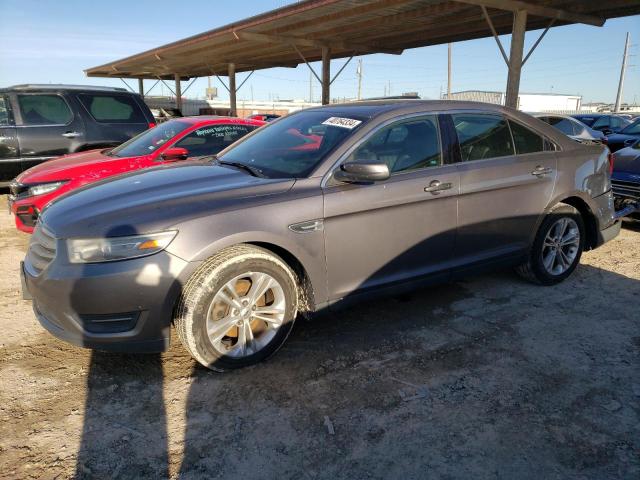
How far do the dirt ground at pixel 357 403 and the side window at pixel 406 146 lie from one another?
120cm

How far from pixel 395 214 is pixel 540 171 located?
5.17ft

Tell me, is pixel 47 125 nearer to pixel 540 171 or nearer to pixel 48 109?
pixel 48 109

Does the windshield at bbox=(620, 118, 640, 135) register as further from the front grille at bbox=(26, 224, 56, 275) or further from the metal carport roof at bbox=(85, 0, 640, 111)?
the front grille at bbox=(26, 224, 56, 275)

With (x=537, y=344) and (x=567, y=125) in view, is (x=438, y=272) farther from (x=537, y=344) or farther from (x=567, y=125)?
(x=567, y=125)

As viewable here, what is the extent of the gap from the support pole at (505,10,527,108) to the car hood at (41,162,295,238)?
8.94 metres

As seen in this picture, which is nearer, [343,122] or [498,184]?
[343,122]

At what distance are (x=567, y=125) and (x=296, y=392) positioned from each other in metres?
10.2

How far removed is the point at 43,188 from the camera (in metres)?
5.11

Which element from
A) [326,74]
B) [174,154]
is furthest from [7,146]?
[326,74]

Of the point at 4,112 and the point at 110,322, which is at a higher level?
the point at 4,112

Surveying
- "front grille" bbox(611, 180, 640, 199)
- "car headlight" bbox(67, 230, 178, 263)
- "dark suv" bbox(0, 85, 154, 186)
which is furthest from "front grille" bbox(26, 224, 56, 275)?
"front grille" bbox(611, 180, 640, 199)

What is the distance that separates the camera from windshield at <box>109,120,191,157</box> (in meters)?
5.73

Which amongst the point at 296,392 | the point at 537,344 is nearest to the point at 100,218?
the point at 296,392

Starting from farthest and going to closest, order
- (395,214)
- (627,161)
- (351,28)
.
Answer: (351,28) → (627,161) → (395,214)
